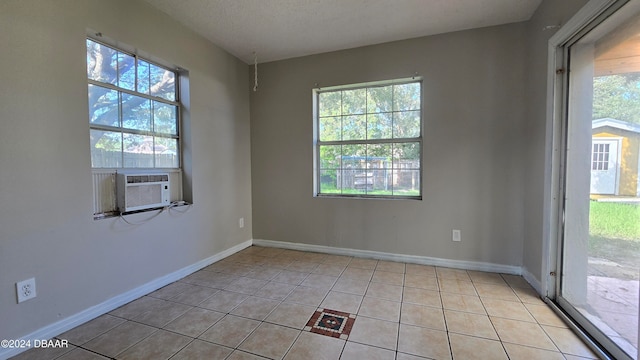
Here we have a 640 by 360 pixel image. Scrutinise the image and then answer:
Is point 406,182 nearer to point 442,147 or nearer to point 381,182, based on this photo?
point 381,182

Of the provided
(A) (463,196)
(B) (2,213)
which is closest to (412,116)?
(A) (463,196)

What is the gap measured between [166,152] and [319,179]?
180 cm

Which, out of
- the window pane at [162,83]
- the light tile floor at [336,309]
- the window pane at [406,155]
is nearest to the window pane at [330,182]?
the window pane at [406,155]

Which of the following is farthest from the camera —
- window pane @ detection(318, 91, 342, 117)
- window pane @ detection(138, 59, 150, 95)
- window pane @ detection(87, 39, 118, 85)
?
window pane @ detection(318, 91, 342, 117)

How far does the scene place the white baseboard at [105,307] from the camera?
1.70m

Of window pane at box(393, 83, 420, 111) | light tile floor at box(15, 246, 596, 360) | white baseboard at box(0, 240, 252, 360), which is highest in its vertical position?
window pane at box(393, 83, 420, 111)

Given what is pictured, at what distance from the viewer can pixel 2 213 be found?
155 centimetres

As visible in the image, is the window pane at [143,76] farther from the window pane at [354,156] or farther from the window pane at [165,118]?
the window pane at [354,156]

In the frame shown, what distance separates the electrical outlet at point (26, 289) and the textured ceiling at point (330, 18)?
7.62ft

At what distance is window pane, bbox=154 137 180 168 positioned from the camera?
263 cm

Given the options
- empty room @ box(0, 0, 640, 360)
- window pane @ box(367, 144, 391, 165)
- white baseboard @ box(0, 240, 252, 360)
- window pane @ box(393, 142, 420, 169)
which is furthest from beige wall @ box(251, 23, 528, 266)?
white baseboard @ box(0, 240, 252, 360)

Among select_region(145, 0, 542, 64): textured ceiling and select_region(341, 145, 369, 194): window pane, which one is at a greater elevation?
select_region(145, 0, 542, 64): textured ceiling

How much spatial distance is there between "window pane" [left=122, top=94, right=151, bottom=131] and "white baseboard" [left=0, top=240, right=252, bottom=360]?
56.2 inches

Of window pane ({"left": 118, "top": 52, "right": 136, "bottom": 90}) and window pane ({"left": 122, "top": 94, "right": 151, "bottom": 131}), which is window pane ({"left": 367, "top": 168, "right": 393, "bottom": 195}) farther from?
window pane ({"left": 118, "top": 52, "right": 136, "bottom": 90})
